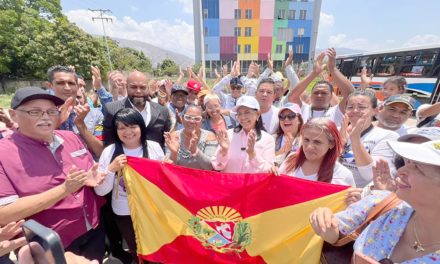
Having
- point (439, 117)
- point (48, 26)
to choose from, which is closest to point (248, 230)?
point (439, 117)

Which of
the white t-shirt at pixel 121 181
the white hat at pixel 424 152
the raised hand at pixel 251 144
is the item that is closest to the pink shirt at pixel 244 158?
the raised hand at pixel 251 144

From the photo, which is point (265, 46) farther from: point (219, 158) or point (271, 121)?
point (219, 158)

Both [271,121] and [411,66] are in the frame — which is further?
[411,66]

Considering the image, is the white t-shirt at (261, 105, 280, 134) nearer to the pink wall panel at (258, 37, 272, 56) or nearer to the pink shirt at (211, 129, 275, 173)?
the pink shirt at (211, 129, 275, 173)

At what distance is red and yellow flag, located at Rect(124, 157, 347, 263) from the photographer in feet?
7.36

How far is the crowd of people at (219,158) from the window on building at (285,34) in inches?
1691

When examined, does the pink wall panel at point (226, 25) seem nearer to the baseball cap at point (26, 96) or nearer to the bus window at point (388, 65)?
the bus window at point (388, 65)

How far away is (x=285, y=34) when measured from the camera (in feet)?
140

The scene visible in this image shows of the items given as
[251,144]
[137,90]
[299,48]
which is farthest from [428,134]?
[299,48]

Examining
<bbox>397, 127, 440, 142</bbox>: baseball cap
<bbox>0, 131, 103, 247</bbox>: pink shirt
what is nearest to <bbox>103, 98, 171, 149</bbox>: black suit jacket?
<bbox>0, 131, 103, 247</bbox>: pink shirt

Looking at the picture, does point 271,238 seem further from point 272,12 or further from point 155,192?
point 272,12

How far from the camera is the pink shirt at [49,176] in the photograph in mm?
1964

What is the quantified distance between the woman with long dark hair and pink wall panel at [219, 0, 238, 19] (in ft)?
142

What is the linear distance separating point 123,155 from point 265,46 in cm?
4410
